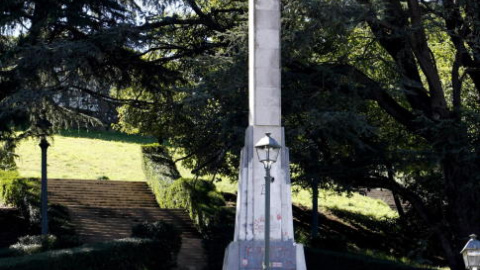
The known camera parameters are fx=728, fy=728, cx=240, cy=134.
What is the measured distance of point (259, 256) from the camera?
16.3 meters

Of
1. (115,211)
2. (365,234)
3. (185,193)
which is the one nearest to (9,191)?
(115,211)

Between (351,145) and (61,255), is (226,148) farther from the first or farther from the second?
(61,255)

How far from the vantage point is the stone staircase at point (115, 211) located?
25203 millimetres

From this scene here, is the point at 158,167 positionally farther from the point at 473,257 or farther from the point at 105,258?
the point at 473,257

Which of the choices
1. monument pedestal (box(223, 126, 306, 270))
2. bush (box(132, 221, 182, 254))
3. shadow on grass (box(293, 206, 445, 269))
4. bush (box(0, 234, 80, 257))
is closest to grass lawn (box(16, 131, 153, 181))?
shadow on grass (box(293, 206, 445, 269))

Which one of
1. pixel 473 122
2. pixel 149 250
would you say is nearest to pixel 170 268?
pixel 149 250

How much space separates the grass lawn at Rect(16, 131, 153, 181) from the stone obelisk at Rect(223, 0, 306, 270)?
736 inches

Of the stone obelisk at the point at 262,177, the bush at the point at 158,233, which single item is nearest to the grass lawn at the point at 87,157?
the bush at the point at 158,233

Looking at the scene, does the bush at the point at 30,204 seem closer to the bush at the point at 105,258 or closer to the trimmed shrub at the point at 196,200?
the bush at the point at 105,258

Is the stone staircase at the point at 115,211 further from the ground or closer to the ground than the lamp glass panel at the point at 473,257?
closer to the ground

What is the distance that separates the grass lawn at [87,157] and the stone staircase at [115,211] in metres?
2.88

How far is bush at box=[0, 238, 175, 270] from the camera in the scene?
15361 mm

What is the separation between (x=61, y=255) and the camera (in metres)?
16.3

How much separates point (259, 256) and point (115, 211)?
13.9 metres
